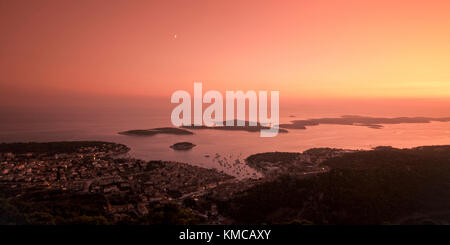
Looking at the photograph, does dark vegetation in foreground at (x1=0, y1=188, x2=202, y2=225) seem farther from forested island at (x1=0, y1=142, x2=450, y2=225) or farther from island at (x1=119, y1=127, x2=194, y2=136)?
island at (x1=119, y1=127, x2=194, y2=136)

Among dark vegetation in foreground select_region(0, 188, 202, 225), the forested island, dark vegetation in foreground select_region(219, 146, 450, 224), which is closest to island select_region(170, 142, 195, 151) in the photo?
the forested island

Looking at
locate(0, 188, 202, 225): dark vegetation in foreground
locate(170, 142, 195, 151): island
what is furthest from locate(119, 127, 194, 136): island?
locate(0, 188, 202, 225): dark vegetation in foreground

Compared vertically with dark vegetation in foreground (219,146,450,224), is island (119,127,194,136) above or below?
above

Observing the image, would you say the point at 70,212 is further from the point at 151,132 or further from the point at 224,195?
the point at 151,132

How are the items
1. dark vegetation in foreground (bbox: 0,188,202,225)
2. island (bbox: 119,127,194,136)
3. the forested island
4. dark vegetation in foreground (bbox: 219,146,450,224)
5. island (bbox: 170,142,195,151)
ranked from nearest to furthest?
dark vegetation in foreground (bbox: 0,188,202,225) → the forested island → dark vegetation in foreground (bbox: 219,146,450,224) → island (bbox: 170,142,195,151) → island (bbox: 119,127,194,136)

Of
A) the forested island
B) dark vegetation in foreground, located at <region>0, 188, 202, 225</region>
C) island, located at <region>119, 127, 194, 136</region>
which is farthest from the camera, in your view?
island, located at <region>119, 127, 194, 136</region>

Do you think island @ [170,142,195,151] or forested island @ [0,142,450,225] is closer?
forested island @ [0,142,450,225]

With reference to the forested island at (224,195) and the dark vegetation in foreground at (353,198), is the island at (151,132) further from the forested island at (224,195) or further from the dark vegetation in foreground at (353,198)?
the dark vegetation in foreground at (353,198)
